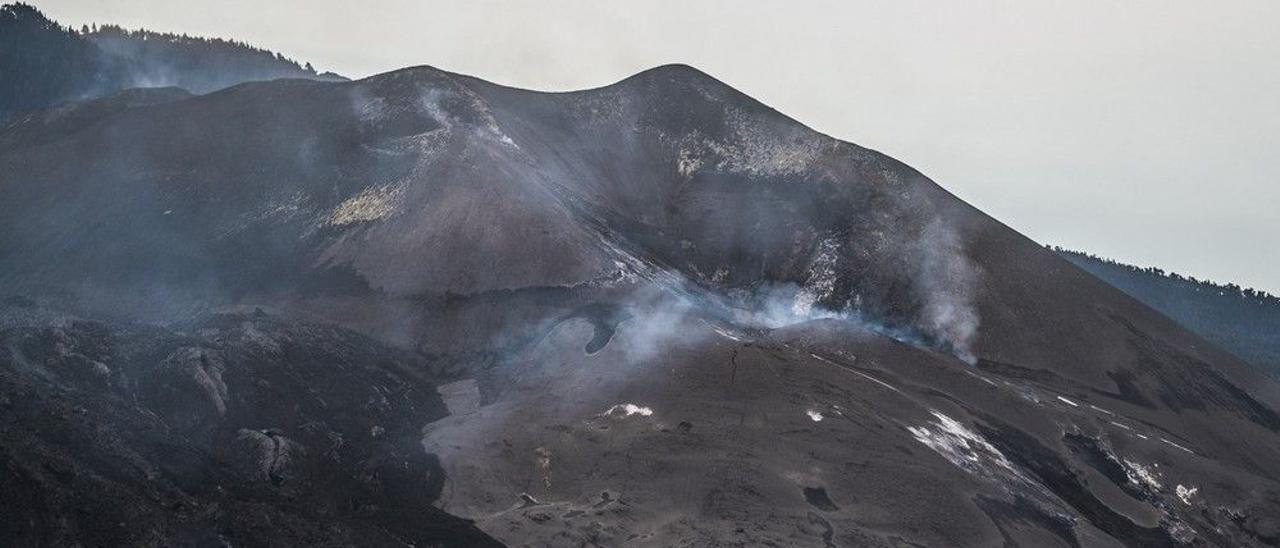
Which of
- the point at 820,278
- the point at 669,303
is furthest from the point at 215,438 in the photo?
the point at 820,278

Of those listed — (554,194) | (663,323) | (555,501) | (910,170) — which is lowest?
(555,501)

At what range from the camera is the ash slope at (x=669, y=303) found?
4734 centimetres

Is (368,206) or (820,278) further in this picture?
(820,278)

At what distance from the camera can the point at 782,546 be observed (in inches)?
1599

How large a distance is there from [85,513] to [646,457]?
2195 centimetres

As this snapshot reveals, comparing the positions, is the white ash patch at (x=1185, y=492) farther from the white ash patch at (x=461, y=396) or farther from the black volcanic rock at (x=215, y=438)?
the black volcanic rock at (x=215, y=438)

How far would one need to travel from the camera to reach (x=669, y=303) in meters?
Answer: 63.3

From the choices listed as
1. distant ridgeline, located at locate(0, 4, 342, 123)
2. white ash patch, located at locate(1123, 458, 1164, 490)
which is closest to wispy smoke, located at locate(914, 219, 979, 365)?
white ash patch, located at locate(1123, 458, 1164, 490)

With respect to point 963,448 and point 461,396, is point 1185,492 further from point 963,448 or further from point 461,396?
point 461,396

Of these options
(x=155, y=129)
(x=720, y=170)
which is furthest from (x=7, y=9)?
(x=720, y=170)

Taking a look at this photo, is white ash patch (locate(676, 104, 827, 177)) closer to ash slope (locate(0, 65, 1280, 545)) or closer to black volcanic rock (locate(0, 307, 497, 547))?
ash slope (locate(0, 65, 1280, 545))

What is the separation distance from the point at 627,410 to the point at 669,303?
41.2 feet

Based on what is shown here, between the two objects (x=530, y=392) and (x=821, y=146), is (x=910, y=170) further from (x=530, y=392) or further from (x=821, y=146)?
(x=530, y=392)

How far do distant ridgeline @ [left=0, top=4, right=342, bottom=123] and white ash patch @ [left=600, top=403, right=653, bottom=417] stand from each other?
85633 mm
